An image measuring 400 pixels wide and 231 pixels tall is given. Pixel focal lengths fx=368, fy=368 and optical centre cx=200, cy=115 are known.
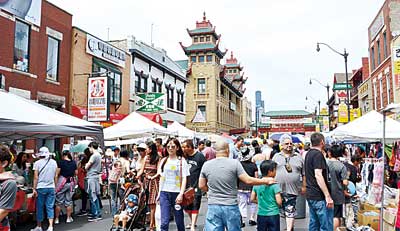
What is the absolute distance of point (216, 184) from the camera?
460cm

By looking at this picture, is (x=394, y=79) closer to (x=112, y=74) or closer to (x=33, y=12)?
(x=112, y=74)

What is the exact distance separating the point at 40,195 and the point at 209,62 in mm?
45700

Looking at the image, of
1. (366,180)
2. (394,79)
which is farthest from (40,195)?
(394,79)

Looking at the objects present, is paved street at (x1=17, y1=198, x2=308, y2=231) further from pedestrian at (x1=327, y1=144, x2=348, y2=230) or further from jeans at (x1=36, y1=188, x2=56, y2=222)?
pedestrian at (x1=327, y1=144, x2=348, y2=230)

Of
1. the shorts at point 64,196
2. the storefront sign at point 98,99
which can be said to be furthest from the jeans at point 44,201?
the storefront sign at point 98,99

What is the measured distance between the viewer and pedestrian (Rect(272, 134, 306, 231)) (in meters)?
6.51

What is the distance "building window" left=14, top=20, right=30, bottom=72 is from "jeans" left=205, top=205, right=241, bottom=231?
43.6 feet

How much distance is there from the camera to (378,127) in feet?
36.0

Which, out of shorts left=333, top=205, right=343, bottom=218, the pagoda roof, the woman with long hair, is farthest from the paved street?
the pagoda roof

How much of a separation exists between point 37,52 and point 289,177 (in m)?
13.5

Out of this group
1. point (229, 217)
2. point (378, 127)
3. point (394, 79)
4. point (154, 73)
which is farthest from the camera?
point (154, 73)

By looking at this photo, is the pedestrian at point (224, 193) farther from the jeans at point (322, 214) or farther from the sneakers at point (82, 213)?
Result: the sneakers at point (82, 213)

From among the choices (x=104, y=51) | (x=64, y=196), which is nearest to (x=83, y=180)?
(x=64, y=196)

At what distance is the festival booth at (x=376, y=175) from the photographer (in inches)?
264
